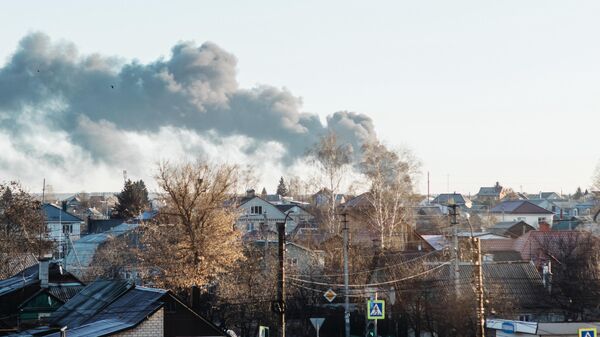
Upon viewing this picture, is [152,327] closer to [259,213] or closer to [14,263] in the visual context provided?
[14,263]

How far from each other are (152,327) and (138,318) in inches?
23.2

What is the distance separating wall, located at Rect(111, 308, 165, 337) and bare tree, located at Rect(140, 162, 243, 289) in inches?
638

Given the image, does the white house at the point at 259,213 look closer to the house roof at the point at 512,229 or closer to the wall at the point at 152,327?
the house roof at the point at 512,229

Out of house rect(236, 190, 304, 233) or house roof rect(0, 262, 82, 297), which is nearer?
house roof rect(0, 262, 82, 297)

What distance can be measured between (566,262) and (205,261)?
83.3ft

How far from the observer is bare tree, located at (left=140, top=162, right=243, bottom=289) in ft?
158

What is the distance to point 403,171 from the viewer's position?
7212 centimetres

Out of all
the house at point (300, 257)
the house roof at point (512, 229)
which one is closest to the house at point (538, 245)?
the house at point (300, 257)

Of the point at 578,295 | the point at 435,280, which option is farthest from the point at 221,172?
the point at 578,295

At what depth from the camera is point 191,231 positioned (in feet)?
161

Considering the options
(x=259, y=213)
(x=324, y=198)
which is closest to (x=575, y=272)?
(x=324, y=198)

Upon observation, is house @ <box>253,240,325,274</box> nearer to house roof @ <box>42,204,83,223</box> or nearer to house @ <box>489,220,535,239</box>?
house @ <box>489,220,535,239</box>

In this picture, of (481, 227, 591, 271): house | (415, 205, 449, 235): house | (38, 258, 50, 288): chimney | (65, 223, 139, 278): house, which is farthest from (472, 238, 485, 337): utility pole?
(415, 205, 449, 235): house

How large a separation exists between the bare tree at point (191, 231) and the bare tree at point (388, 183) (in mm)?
21221
